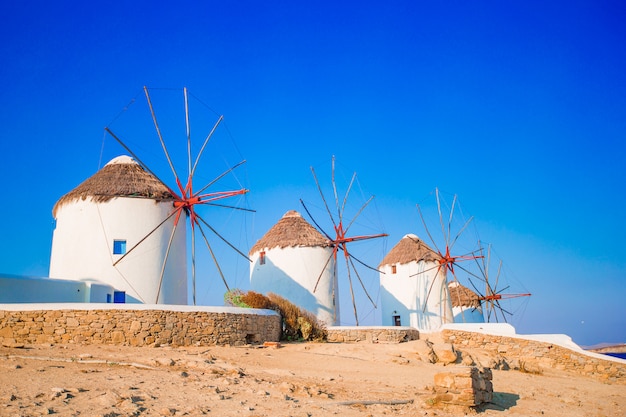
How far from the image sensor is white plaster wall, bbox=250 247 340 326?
25703 millimetres

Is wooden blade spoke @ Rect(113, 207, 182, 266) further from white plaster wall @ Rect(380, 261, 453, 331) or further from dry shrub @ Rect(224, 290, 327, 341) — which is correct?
white plaster wall @ Rect(380, 261, 453, 331)

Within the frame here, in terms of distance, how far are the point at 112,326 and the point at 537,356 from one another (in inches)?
535

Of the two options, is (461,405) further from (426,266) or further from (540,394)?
(426,266)

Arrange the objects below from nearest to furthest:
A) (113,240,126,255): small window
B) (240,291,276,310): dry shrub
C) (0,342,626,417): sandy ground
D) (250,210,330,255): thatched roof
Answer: (0,342,626,417): sandy ground → (240,291,276,310): dry shrub → (113,240,126,255): small window → (250,210,330,255): thatched roof

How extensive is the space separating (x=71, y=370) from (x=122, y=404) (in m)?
2.85

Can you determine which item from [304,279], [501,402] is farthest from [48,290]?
[501,402]

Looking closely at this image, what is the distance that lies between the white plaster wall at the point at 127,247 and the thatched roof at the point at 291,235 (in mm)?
8167

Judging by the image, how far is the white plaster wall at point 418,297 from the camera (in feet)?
98.9

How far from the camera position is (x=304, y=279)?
25859mm

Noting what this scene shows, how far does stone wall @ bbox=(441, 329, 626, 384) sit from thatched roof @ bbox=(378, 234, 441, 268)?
452 inches

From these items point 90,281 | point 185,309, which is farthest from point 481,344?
point 90,281

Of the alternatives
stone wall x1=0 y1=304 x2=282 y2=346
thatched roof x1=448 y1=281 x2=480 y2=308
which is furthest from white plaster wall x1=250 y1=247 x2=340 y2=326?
thatched roof x1=448 y1=281 x2=480 y2=308

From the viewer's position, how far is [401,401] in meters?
8.88

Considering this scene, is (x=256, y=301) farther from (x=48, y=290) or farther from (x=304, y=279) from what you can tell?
(x=304, y=279)
